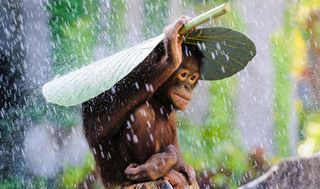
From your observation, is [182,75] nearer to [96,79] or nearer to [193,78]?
[193,78]

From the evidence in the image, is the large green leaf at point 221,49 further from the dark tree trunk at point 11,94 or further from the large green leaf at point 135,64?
the dark tree trunk at point 11,94

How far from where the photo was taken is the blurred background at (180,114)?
5176 mm

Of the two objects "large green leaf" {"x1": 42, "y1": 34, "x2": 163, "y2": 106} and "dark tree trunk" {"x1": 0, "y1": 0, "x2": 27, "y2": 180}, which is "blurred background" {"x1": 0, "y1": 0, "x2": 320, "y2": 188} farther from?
"large green leaf" {"x1": 42, "y1": 34, "x2": 163, "y2": 106}

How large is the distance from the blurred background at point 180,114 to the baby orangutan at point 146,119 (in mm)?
3063

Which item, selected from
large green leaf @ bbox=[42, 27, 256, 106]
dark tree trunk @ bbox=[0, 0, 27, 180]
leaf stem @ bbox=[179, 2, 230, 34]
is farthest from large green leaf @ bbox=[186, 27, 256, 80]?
dark tree trunk @ bbox=[0, 0, 27, 180]

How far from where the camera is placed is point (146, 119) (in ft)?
6.12

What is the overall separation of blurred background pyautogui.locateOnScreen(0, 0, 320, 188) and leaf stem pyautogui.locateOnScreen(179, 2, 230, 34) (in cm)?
331

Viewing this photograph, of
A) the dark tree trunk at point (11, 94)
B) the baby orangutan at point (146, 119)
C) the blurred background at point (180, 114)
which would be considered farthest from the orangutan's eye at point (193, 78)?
the dark tree trunk at point (11, 94)

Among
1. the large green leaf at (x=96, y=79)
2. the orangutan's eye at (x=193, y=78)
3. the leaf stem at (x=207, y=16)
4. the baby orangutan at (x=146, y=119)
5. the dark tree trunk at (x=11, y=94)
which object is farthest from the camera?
the dark tree trunk at (x=11, y=94)

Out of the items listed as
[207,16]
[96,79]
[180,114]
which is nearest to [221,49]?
[207,16]

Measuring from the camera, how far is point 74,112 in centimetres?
523

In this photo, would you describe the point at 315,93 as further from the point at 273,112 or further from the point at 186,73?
the point at 186,73

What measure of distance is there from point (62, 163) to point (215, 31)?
12.0 ft

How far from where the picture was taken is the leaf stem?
64.0 inches
